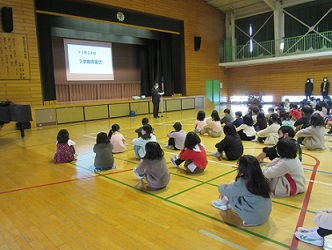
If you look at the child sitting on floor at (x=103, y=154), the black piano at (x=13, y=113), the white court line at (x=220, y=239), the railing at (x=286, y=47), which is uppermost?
the railing at (x=286, y=47)

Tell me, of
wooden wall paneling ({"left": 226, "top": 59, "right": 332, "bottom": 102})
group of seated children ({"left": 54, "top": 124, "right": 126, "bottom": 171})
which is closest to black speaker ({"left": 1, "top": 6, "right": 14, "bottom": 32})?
group of seated children ({"left": 54, "top": 124, "right": 126, "bottom": 171})

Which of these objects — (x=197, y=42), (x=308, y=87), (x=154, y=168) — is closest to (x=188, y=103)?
(x=197, y=42)

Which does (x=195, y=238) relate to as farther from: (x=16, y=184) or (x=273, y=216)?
(x=16, y=184)

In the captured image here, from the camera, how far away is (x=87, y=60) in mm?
14109

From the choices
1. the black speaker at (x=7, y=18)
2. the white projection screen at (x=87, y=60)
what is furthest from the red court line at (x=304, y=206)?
the white projection screen at (x=87, y=60)

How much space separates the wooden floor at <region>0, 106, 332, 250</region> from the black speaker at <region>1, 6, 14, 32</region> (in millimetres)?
6952

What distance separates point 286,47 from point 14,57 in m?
14.6

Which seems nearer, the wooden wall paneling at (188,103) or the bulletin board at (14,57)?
the bulletin board at (14,57)

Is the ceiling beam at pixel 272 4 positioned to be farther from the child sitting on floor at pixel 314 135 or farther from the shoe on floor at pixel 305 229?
the shoe on floor at pixel 305 229

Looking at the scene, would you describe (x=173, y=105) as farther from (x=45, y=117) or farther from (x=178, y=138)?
(x=178, y=138)

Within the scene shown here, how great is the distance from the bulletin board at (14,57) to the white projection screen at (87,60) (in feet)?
10.2

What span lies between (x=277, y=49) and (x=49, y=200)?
1680 centimetres

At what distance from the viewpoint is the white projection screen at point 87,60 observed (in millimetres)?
13609

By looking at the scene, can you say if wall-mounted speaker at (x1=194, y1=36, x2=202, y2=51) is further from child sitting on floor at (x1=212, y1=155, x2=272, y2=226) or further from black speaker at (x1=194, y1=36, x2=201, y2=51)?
child sitting on floor at (x1=212, y1=155, x2=272, y2=226)
